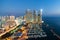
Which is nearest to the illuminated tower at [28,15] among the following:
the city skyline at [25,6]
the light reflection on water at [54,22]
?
the city skyline at [25,6]

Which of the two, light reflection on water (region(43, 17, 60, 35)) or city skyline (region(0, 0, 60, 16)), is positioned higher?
city skyline (region(0, 0, 60, 16))

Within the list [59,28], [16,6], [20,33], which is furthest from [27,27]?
[59,28]

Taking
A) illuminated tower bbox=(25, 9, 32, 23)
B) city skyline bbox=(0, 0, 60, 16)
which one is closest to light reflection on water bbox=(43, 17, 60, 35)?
city skyline bbox=(0, 0, 60, 16)

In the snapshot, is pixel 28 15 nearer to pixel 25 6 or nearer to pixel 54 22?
pixel 25 6

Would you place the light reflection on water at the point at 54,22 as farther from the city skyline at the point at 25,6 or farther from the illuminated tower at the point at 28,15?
the illuminated tower at the point at 28,15

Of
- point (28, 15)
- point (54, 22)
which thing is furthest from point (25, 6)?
point (54, 22)

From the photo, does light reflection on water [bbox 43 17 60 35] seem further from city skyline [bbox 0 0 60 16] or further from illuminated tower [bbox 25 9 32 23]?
illuminated tower [bbox 25 9 32 23]

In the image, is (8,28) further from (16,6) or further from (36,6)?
(36,6)

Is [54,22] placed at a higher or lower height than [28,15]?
lower

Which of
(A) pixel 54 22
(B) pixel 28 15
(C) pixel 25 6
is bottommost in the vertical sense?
(A) pixel 54 22
